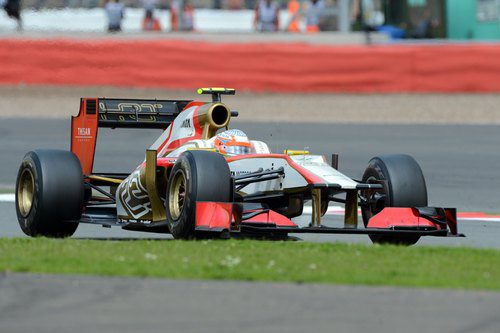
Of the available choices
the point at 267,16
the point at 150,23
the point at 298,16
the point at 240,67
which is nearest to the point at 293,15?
the point at 298,16

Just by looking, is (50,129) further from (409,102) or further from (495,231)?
(495,231)

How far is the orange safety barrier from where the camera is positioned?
2370 cm

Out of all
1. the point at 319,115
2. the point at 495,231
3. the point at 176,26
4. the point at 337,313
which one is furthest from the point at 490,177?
the point at 176,26

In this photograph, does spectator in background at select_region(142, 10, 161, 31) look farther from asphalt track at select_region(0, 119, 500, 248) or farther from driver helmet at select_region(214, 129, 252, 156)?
driver helmet at select_region(214, 129, 252, 156)

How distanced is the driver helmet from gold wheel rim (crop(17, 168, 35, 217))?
1619 millimetres

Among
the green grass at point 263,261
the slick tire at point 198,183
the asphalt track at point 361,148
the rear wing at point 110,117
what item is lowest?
the asphalt track at point 361,148

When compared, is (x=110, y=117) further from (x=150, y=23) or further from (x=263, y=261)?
(x=150, y=23)

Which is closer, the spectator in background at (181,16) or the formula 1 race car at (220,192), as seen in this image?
the formula 1 race car at (220,192)

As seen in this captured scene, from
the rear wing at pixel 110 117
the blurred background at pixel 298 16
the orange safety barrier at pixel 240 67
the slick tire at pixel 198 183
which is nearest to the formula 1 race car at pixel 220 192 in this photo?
the slick tire at pixel 198 183

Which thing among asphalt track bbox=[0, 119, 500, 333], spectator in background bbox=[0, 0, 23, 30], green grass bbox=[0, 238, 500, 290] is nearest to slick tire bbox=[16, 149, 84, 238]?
green grass bbox=[0, 238, 500, 290]

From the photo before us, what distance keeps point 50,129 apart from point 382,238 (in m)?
11.0

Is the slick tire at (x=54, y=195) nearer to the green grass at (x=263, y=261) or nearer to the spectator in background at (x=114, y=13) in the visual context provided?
the green grass at (x=263, y=261)

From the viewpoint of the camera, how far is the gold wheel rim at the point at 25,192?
10422 mm

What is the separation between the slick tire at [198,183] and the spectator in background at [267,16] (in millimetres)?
17936
